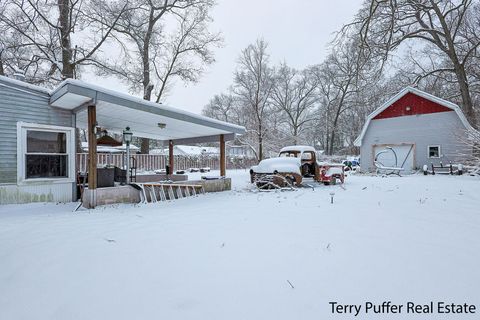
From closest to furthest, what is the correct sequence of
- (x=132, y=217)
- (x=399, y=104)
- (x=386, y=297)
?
(x=386, y=297) < (x=132, y=217) < (x=399, y=104)

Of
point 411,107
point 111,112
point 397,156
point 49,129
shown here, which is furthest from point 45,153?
point 411,107

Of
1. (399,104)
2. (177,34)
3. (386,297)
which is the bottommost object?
(386,297)

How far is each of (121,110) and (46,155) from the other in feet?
7.81

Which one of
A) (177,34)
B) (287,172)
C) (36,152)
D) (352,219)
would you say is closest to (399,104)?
(287,172)

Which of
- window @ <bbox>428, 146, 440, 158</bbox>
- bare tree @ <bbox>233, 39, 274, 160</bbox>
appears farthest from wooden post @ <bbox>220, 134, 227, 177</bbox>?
bare tree @ <bbox>233, 39, 274, 160</bbox>

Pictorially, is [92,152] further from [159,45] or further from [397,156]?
[397,156]

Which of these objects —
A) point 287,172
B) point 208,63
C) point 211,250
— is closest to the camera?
point 211,250

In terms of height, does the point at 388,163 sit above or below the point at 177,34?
below

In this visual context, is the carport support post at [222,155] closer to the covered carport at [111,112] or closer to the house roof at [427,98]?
the covered carport at [111,112]

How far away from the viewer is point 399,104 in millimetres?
16469

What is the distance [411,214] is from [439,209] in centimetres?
86

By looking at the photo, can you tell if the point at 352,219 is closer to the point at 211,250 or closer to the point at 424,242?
the point at 424,242

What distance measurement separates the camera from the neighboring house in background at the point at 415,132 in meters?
14.4

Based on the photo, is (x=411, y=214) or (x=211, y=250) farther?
(x=411, y=214)
